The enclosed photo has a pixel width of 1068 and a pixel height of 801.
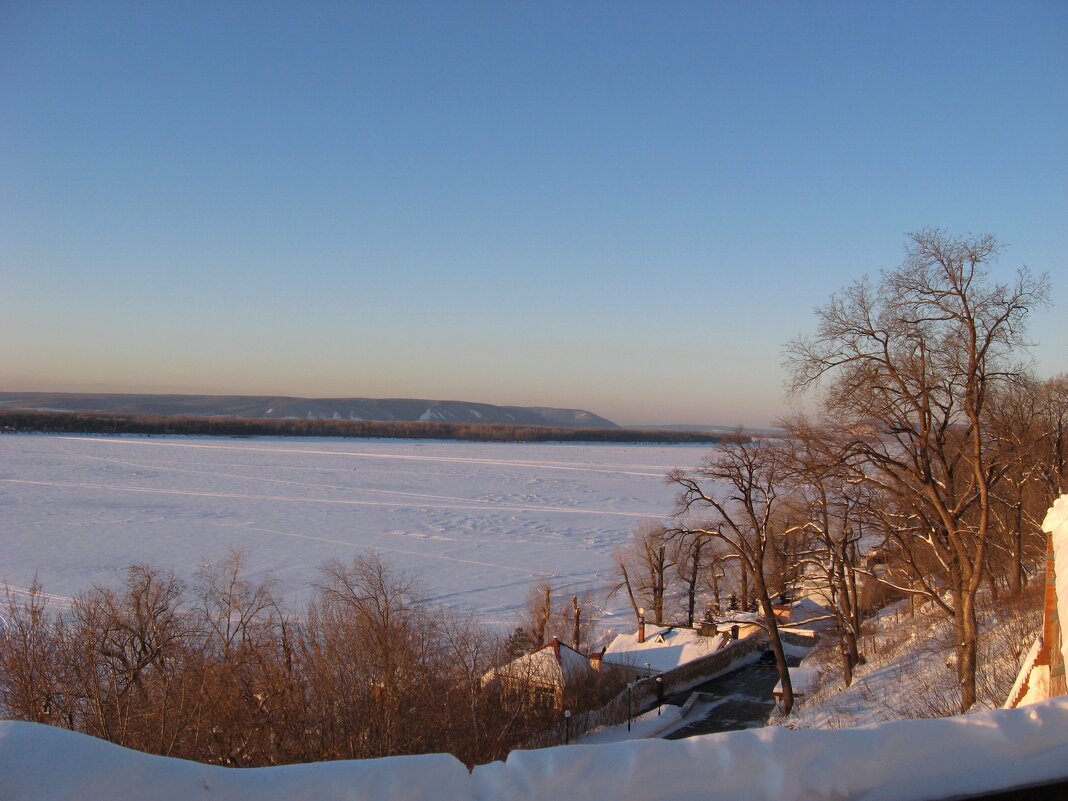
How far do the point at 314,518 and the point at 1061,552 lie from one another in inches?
1595

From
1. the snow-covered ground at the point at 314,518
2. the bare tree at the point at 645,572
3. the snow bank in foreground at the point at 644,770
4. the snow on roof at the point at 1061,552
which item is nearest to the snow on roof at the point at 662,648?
the bare tree at the point at 645,572

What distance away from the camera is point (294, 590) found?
84.2ft

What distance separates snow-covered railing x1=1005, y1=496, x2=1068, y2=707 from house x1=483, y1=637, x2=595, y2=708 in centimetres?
1381

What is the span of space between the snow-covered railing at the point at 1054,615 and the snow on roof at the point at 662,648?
19661 mm

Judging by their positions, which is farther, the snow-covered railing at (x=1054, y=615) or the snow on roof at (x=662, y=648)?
the snow on roof at (x=662, y=648)

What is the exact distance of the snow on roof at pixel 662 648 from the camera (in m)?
24.7

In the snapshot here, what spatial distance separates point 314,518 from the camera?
137 feet

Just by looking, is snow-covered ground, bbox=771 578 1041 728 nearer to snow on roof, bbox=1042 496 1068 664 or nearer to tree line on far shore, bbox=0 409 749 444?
snow on roof, bbox=1042 496 1068 664

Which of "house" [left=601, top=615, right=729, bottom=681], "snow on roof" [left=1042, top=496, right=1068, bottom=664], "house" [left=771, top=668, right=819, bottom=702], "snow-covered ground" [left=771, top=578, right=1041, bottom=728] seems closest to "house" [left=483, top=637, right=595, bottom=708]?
"house" [left=601, top=615, right=729, bottom=681]

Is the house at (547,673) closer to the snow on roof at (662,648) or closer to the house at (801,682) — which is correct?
the snow on roof at (662,648)

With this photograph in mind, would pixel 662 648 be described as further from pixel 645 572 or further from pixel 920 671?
pixel 920 671

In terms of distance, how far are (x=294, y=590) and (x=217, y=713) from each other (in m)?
13.4

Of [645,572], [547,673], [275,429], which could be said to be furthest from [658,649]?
[275,429]

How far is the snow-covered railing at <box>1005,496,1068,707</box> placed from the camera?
4141 millimetres
